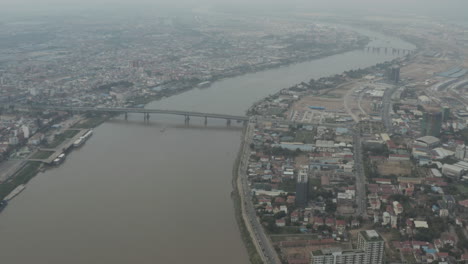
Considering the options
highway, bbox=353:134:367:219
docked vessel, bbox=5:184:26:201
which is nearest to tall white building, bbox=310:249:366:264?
highway, bbox=353:134:367:219

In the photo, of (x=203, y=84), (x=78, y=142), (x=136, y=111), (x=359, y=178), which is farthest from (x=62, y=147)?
(x=203, y=84)

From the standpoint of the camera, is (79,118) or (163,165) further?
(79,118)

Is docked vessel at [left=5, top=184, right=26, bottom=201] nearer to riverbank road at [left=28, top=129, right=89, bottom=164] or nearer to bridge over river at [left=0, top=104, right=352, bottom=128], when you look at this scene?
riverbank road at [left=28, top=129, right=89, bottom=164]

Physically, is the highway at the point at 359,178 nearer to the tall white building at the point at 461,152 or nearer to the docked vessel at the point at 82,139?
the tall white building at the point at 461,152

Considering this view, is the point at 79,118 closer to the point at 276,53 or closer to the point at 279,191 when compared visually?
the point at 279,191

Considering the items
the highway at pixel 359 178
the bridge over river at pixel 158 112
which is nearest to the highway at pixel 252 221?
the highway at pixel 359 178

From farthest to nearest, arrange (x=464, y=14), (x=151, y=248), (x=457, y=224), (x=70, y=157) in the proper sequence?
(x=464, y=14) < (x=70, y=157) < (x=457, y=224) < (x=151, y=248)

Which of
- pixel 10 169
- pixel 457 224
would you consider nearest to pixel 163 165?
pixel 10 169
